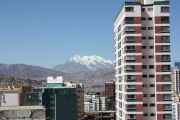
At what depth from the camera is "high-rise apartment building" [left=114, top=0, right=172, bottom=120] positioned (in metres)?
55.1

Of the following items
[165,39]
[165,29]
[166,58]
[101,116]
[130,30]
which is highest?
[165,29]

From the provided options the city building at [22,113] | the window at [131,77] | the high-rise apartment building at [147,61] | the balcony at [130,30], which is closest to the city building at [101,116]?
the high-rise apartment building at [147,61]

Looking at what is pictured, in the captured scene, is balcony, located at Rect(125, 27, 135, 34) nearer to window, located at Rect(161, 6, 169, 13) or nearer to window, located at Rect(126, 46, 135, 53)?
window, located at Rect(126, 46, 135, 53)

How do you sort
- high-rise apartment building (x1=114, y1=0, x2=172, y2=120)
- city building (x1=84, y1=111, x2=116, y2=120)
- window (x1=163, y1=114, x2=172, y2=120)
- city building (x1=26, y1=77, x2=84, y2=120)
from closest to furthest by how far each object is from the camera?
1. window (x1=163, y1=114, x2=172, y2=120)
2. high-rise apartment building (x1=114, y1=0, x2=172, y2=120)
3. city building (x1=26, y1=77, x2=84, y2=120)
4. city building (x1=84, y1=111, x2=116, y2=120)

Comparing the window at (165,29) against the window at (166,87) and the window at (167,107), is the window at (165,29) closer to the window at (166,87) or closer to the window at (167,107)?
the window at (166,87)

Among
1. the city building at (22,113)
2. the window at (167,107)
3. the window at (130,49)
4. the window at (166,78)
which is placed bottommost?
the window at (167,107)

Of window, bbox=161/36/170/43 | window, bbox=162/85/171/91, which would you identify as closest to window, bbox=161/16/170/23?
window, bbox=161/36/170/43

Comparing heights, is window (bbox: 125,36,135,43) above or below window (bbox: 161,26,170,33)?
below

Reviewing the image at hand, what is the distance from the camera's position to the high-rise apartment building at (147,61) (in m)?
55.1

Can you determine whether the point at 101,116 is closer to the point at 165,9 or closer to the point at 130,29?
the point at 130,29

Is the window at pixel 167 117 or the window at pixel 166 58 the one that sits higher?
the window at pixel 166 58

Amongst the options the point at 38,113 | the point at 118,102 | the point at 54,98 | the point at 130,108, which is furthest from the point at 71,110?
the point at 38,113

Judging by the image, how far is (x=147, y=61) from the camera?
56438 millimetres

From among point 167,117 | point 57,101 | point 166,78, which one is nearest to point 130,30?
point 166,78
